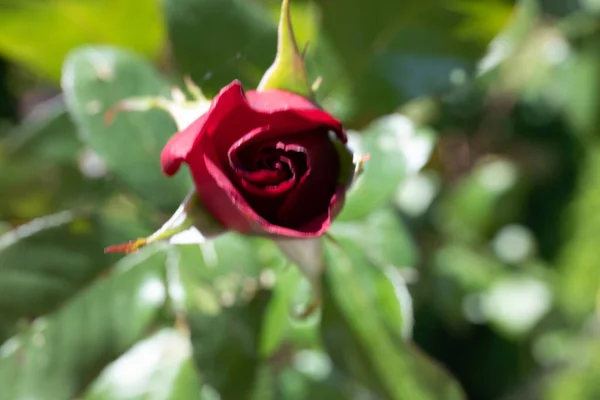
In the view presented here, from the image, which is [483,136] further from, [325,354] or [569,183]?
[325,354]

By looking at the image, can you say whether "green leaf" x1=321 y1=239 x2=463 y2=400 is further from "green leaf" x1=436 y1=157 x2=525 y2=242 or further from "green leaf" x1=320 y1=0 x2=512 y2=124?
"green leaf" x1=436 y1=157 x2=525 y2=242

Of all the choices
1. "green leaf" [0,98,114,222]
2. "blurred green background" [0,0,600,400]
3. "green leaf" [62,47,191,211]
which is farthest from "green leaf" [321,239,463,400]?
"green leaf" [0,98,114,222]

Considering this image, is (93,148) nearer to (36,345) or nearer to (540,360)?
(36,345)

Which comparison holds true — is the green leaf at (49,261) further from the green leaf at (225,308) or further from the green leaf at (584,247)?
the green leaf at (584,247)

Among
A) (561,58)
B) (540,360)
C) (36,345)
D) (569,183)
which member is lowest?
(540,360)

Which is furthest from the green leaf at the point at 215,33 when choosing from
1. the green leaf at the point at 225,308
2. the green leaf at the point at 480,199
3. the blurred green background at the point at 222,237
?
the green leaf at the point at 480,199

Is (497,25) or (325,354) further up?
(497,25)

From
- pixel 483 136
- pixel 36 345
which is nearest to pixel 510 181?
pixel 483 136

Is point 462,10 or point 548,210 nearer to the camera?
point 462,10
